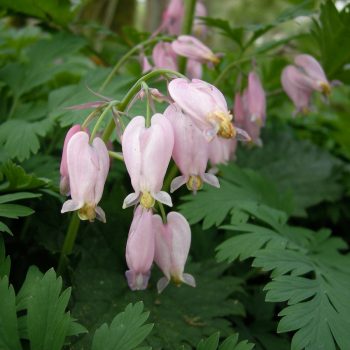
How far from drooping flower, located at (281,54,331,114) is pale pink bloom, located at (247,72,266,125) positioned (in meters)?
0.15

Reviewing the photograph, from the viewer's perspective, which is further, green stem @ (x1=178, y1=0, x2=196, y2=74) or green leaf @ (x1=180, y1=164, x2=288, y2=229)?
green stem @ (x1=178, y1=0, x2=196, y2=74)

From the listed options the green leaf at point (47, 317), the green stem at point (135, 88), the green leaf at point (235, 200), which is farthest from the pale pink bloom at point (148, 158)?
the green leaf at point (235, 200)

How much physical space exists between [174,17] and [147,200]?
1.34m

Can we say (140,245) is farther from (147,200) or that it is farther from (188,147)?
(188,147)

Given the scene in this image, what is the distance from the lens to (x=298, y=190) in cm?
217

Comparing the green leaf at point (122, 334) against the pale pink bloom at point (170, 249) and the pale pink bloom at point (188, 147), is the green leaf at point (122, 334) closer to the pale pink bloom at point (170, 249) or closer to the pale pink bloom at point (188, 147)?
the pale pink bloom at point (170, 249)

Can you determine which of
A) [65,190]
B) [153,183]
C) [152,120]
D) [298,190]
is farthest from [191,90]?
[298,190]

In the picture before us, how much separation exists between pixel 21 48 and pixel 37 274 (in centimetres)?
169

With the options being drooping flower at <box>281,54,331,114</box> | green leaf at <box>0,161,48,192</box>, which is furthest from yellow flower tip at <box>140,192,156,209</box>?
drooping flower at <box>281,54,331,114</box>

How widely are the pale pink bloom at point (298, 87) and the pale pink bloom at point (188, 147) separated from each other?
0.86 m

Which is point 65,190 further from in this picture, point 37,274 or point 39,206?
point 39,206

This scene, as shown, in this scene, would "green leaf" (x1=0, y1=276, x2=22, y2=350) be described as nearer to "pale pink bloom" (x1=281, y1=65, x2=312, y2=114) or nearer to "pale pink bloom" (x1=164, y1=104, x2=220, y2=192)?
"pale pink bloom" (x1=164, y1=104, x2=220, y2=192)

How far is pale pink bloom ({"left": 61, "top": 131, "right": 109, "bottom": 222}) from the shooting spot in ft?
3.43

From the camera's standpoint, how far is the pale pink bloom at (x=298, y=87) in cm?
180
